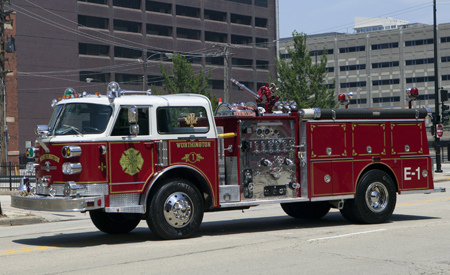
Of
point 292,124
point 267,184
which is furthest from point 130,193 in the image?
point 292,124

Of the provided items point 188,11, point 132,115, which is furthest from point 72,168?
point 188,11

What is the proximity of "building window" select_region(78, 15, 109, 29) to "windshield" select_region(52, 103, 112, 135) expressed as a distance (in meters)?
59.1

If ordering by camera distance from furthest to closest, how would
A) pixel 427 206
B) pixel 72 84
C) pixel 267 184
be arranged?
pixel 72 84 < pixel 427 206 < pixel 267 184

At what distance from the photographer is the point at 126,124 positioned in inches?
379

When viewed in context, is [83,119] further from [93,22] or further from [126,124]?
[93,22]

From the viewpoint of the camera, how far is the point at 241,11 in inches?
3287

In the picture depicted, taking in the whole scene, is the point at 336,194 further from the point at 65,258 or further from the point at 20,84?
the point at 20,84

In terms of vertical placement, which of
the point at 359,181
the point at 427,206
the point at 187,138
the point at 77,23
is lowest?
the point at 427,206

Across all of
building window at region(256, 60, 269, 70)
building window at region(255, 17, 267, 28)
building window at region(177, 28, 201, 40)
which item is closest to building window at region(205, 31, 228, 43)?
building window at region(177, 28, 201, 40)

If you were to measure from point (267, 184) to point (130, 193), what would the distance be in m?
2.75

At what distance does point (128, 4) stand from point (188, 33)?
9.48m

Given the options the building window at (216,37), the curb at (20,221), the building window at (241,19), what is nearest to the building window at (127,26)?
the building window at (216,37)

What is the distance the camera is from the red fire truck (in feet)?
30.8

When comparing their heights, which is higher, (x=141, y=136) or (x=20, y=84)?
(x=20, y=84)
